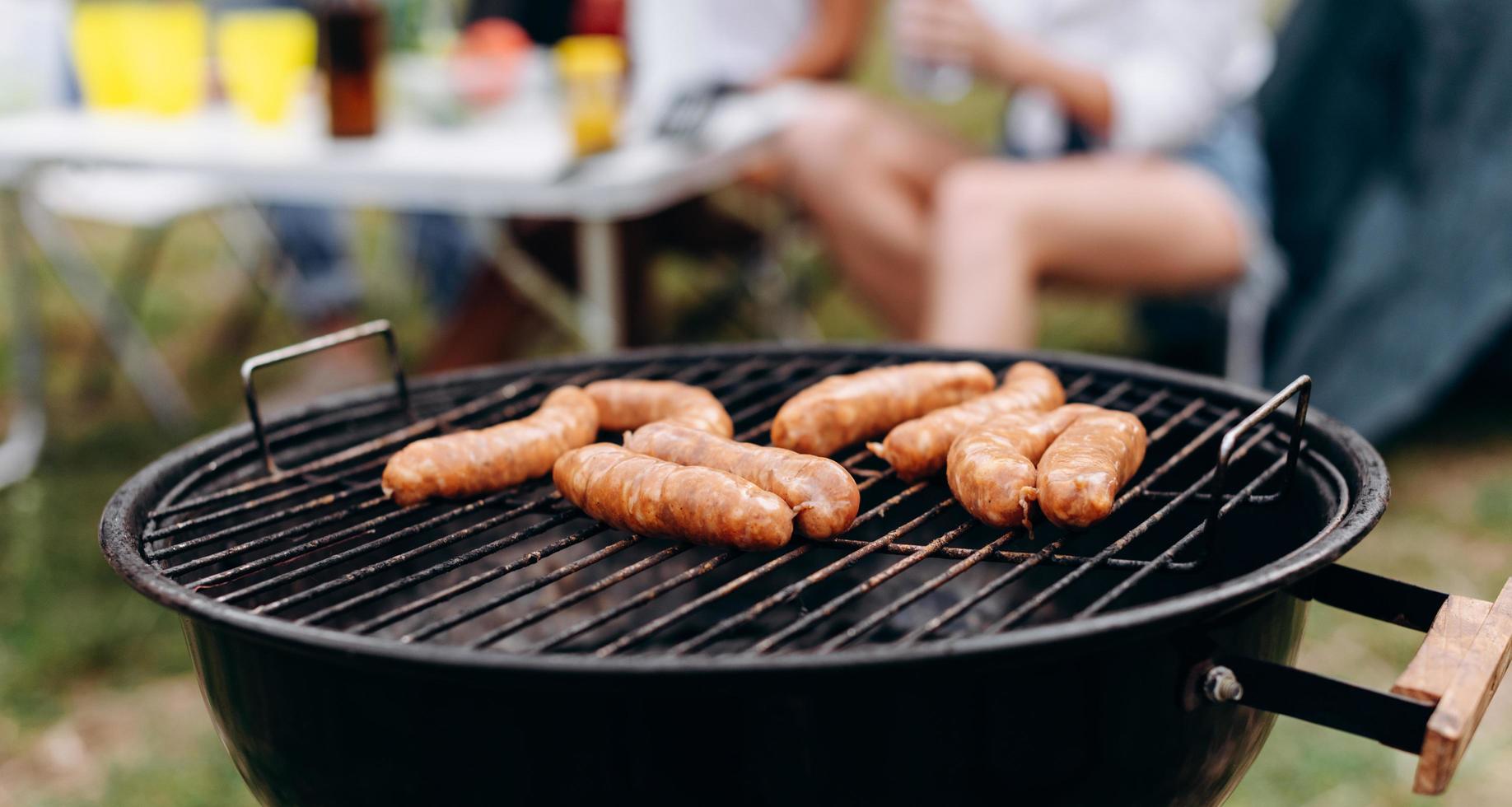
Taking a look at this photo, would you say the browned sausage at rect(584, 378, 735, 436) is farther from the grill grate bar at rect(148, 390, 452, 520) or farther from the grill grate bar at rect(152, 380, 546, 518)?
the grill grate bar at rect(148, 390, 452, 520)

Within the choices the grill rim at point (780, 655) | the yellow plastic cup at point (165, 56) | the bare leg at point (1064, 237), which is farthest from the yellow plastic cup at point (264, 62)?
the grill rim at point (780, 655)

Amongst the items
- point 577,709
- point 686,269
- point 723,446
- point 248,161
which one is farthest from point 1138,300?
point 577,709

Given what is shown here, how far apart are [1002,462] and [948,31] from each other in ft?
8.71

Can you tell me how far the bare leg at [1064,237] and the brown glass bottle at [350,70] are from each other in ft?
5.76

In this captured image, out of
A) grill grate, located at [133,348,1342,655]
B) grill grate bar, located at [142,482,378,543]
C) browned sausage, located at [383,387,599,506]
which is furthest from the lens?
browned sausage, located at [383,387,599,506]

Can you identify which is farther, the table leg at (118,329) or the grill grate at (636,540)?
the table leg at (118,329)

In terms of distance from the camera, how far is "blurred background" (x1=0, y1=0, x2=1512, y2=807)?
10.7ft

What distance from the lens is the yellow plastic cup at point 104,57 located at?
405 cm

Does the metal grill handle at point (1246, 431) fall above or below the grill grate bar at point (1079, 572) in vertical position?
above

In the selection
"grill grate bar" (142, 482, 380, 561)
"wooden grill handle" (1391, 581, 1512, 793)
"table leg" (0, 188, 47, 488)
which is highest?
"grill grate bar" (142, 482, 380, 561)

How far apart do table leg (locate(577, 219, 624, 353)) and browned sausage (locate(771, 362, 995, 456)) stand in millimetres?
1466

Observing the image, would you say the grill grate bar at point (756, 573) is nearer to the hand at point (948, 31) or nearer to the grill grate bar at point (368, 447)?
the grill grate bar at point (368, 447)

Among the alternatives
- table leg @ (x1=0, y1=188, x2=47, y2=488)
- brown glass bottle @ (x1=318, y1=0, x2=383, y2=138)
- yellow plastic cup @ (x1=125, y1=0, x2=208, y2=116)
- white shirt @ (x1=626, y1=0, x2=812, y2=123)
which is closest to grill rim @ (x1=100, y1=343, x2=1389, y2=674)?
brown glass bottle @ (x1=318, y1=0, x2=383, y2=138)

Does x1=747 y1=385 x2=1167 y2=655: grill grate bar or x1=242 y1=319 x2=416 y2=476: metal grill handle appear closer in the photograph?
x1=747 y1=385 x2=1167 y2=655: grill grate bar
